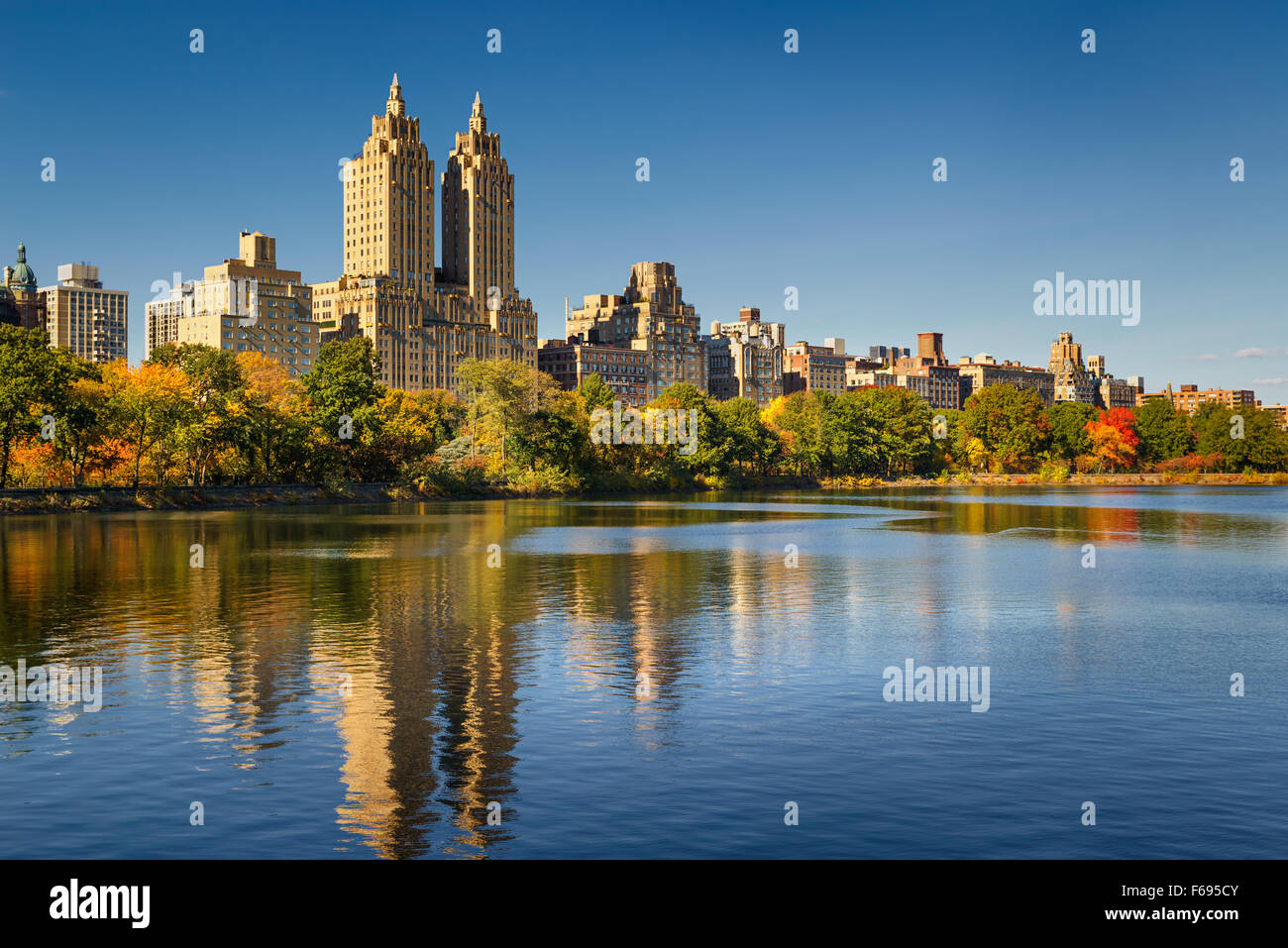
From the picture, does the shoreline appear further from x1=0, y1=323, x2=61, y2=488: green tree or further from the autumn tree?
x1=0, y1=323, x2=61, y2=488: green tree

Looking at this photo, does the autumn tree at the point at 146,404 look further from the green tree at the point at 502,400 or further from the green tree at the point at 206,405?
the green tree at the point at 502,400

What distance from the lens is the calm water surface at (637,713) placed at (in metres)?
18.0

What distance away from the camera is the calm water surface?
18000mm

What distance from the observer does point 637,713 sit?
25.5 m

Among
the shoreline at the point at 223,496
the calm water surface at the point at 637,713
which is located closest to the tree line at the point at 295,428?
the shoreline at the point at 223,496

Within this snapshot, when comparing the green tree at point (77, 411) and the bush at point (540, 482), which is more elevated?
the green tree at point (77, 411)

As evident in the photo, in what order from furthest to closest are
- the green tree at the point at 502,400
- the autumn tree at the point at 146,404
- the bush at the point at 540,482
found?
the bush at the point at 540,482
the green tree at the point at 502,400
the autumn tree at the point at 146,404

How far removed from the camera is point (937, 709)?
26.3 metres

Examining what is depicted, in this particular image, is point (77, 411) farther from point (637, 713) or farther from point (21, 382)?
point (637, 713)

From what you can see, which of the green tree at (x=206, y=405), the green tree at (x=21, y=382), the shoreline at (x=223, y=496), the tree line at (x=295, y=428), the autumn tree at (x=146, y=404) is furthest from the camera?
the green tree at (x=206, y=405)

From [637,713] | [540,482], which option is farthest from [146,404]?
[637,713]
